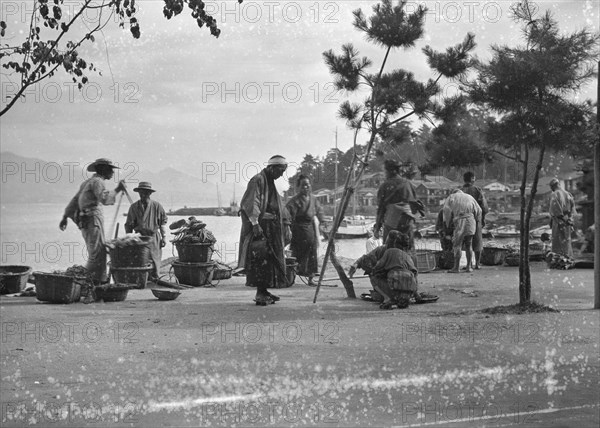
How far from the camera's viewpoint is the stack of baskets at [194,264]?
13109mm

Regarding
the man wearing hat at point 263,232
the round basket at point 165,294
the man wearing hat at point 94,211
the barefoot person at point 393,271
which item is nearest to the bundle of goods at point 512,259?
the barefoot person at point 393,271

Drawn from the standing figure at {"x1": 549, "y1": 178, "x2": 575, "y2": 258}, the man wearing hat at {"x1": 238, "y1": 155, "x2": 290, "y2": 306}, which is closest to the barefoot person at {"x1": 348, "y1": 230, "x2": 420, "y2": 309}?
the man wearing hat at {"x1": 238, "y1": 155, "x2": 290, "y2": 306}

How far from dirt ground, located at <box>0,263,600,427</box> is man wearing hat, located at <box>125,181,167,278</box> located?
294 cm

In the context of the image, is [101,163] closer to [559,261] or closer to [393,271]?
[393,271]

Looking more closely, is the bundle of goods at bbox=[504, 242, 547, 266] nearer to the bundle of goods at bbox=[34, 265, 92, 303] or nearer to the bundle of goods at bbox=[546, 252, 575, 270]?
the bundle of goods at bbox=[546, 252, 575, 270]

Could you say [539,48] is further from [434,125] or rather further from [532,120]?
[434,125]

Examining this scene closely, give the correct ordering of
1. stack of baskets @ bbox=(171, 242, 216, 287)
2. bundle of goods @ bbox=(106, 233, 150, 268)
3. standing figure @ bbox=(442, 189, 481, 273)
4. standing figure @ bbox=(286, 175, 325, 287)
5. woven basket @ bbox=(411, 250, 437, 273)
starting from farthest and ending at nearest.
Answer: woven basket @ bbox=(411, 250, 437, 273)
standing figure @ bbox=(442, 189, 481, 273)
standing figure @ bbox=(286, 175, 325, 287)
stack of baskets @ bbox=(171, 242, 216, 287)
bundle of goods @ bbox=(106, 233, 150, 268)

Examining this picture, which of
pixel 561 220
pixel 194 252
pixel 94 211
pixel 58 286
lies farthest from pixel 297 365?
pixel 561 220

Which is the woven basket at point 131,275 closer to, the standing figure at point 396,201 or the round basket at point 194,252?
the round basket at point 194,252

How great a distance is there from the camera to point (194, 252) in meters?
13.1

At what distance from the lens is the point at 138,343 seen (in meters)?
7.59

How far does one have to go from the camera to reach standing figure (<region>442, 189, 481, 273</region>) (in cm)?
1514

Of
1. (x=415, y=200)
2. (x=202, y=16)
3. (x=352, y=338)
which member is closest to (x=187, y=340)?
(x=352, y=338)

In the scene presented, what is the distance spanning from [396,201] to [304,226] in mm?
2838
